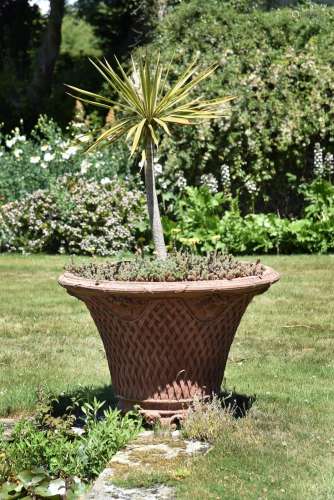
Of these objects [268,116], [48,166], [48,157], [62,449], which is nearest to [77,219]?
[48,157]

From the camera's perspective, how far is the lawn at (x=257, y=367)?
3.78 meters

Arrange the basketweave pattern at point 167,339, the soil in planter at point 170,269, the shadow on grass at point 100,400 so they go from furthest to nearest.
A: the shadow on grass at point 100,400 → the soil in planter at point 170,269 → the basketweave pattern at point 167,339

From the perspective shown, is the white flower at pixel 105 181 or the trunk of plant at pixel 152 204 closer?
the trunk of plant at pixel 152 204

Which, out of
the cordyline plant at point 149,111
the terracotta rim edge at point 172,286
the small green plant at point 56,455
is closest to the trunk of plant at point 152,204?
the cordyline plant at point 149,111

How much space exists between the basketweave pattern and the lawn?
1.24 ft

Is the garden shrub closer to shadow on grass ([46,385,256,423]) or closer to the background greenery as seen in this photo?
the background greenery

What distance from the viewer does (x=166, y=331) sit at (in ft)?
14.1

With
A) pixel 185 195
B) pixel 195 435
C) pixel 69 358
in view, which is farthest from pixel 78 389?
pixel 185 195

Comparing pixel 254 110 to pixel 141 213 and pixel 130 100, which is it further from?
pixel 130 100

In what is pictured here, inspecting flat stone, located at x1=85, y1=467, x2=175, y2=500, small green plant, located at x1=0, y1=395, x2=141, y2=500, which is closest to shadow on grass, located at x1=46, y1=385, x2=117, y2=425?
small green plant, located at x1=0, y1=395, x2=141, y2=500

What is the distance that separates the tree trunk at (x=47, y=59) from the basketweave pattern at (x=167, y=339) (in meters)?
14.6

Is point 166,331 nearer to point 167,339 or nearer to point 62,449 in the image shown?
point 167,339

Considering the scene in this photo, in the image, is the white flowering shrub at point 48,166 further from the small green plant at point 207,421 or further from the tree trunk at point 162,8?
the small green plant at point 207,421

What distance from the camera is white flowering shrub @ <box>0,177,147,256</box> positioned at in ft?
34.1
